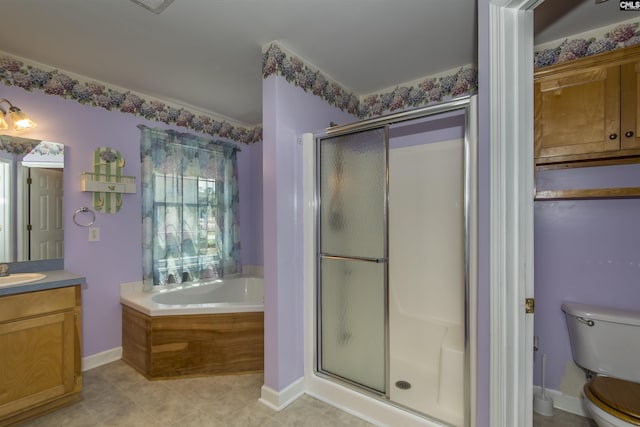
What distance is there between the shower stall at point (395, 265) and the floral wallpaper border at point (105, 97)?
5.71 ft

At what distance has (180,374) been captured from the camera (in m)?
2.37

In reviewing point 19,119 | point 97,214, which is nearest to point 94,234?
point 97,214

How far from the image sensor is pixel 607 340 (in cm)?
172

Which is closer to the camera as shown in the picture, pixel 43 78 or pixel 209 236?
pixel 43 78

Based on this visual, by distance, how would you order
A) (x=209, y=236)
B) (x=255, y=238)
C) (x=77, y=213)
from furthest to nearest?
(x=255, y=238)
(x=209, y=236)
(x=77, y=213)

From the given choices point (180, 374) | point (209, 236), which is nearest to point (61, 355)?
point (180, 374)

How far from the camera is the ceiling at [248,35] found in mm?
1709

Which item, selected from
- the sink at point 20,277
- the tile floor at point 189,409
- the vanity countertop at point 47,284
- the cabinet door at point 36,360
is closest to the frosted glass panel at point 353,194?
the tile floor at point 189,409

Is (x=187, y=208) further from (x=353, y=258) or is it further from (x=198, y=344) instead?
(x=353, y=258)

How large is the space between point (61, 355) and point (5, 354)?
10.7 inches

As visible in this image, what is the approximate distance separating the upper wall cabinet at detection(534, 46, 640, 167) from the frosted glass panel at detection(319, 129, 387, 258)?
958mm

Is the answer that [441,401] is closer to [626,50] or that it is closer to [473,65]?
[626,50]

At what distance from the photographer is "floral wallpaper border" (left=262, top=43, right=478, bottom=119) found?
2.10 metres

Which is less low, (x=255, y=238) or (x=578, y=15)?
(x=578, y=15)
